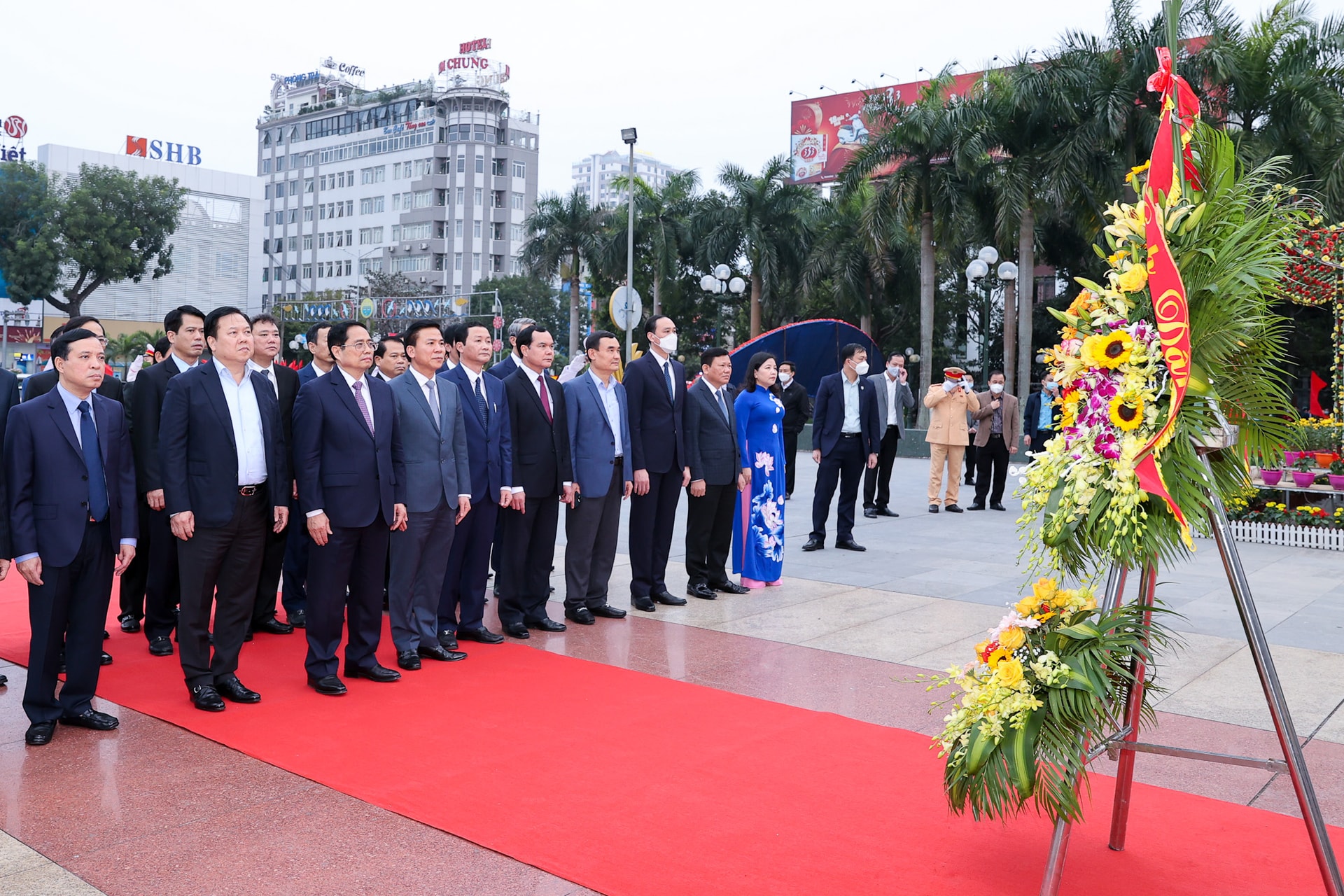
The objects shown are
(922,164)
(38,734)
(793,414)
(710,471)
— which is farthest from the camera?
(922,164)

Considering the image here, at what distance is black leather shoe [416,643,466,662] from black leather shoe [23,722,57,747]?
177 cm

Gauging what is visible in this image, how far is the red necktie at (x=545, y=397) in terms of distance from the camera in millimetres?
6438

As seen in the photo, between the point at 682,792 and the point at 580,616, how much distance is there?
2.83 m

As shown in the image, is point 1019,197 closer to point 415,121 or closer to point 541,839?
point 541,839

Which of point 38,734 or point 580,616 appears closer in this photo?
point 38,734

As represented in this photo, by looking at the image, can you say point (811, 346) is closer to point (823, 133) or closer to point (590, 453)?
point (590, 453)

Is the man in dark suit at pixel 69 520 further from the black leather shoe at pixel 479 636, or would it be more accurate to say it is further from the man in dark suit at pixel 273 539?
the black leather shoe at pixel 479 636

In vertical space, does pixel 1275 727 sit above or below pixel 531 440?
below

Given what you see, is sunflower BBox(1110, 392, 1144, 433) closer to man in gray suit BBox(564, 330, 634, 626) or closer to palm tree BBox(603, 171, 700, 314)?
man in gray suit BBox(564, 330, 634, 626)

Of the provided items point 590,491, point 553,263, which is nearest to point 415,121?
point 553,263

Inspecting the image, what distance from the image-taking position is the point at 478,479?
6051mm

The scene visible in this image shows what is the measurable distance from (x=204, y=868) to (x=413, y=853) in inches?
23.3

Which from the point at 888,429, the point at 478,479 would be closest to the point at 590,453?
the point at 478,479

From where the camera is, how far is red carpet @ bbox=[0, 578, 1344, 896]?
3.24m
